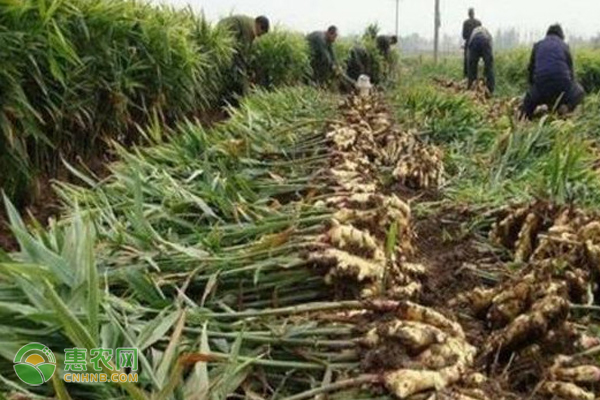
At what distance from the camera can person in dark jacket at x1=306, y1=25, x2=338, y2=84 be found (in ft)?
45.6

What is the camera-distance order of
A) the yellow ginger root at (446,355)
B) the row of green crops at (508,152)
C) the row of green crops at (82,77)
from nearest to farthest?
the yellow ginger root at (446,355) → the row of green crops at (508,152) → the row of green crops at (82,77)

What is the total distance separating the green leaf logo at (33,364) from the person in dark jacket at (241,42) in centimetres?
841

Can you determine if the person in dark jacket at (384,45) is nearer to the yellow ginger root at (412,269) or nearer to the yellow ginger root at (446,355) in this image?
the yellow ginger root at (412,269)

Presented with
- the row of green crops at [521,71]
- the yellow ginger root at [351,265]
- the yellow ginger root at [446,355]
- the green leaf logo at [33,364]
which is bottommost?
the row of green crops at [521,71]

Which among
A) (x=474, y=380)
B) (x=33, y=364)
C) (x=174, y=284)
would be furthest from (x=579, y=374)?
(x=33, y=364)

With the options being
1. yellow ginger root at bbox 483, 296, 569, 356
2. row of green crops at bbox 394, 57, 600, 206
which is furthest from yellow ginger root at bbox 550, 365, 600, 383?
row of green crops at bbox 394, 57, 600, 206

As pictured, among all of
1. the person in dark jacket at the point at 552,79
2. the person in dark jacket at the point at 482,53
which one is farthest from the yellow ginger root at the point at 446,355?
the person in dark jacket at the point at 482,53

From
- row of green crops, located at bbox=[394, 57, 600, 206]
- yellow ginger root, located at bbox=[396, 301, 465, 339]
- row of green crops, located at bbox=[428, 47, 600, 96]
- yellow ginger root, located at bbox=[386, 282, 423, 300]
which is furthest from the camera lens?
row of green crops, located at bbox=[428, 47, 600, 96]

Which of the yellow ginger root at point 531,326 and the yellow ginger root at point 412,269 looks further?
the yellow ginger root at point 412,269

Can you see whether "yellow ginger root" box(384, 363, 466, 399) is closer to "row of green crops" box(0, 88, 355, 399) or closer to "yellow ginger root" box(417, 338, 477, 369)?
"yellow ginger root" box(417, 338, 477, 369)

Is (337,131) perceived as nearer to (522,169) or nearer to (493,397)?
(522,169)

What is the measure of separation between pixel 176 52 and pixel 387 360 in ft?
17.1

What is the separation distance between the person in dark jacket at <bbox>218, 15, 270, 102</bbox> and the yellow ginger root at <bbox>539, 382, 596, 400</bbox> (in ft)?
27.9

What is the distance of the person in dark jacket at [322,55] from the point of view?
13901mm
